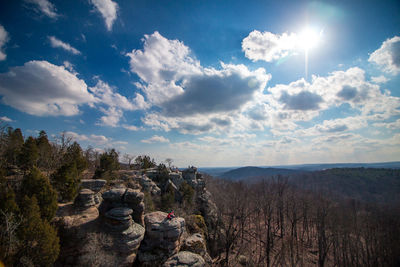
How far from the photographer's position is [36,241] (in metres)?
13.6

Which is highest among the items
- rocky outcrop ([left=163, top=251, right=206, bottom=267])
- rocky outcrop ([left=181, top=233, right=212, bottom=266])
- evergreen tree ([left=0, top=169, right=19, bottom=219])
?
evergreen tree ([left=0, top=169, right=19, bottom=219])

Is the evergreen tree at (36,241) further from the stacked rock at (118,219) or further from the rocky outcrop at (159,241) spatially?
the rocky outcrop at (159,241)

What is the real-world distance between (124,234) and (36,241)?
23.1ft

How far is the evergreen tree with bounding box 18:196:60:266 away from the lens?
13146mm

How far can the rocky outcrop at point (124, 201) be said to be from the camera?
66.0 ft

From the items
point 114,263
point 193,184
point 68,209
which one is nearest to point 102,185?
point 68,209

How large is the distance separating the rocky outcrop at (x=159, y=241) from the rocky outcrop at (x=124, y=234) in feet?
3.05

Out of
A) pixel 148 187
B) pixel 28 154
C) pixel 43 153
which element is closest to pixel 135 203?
pixel 148 187

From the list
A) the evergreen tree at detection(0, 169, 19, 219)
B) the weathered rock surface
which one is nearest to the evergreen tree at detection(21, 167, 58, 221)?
the evergreen tree at detection(0, 169, 19, 219)

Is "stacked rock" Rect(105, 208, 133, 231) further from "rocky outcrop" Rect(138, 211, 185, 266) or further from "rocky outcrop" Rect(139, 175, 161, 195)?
"rocky outcrop" Rect(139, 175, 161, 195)

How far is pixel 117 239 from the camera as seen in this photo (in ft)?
56.9

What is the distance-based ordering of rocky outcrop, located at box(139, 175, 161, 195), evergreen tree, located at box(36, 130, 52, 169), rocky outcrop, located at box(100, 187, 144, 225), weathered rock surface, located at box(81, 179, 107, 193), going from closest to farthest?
rocky outcrop, located at box(100, 187, 144, 225), weathered rock surface, located at box(81, 179, 107, 193), evergreen tree, located at box(36, 130, 52, 169), rocky outcrop, located at box(139, 175, 161, 195)

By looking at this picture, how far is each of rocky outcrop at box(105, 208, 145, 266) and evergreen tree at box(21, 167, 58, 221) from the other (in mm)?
5193

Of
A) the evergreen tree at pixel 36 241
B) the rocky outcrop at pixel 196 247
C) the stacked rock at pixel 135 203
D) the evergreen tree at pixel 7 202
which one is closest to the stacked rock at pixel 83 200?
the stacked rock at pixel 135 203
